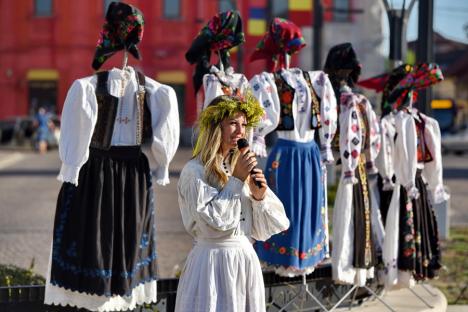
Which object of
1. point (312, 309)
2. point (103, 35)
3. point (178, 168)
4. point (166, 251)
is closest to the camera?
point (103, 35)

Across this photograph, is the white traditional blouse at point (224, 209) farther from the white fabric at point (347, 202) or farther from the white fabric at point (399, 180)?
the white fabric at point (399, 180)

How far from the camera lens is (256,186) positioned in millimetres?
4516

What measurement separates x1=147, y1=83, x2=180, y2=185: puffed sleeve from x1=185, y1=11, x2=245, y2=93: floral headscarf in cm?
99

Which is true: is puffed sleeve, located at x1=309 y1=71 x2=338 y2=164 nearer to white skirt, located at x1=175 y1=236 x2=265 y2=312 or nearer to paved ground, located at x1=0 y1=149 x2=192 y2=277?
white skirt, located at x1=175 y1=236 x2=265 y2=312

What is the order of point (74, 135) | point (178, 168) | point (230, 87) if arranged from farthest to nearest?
point (178, 168), point (230, 87), point (74, 135)

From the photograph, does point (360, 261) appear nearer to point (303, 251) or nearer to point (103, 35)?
point (303, 251)

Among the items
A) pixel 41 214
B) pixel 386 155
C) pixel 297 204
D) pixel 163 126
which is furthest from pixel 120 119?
pixel 41 214

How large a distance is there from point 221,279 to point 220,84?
6.66ft

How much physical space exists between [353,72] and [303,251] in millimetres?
1339

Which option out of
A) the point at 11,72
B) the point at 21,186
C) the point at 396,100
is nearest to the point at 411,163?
the point at 396,100

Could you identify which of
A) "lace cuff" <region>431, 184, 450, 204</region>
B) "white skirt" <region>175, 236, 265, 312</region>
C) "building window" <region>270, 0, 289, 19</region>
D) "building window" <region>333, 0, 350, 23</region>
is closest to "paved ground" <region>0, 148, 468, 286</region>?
"lace cuff" <region>431, 184, 450, 204</region>

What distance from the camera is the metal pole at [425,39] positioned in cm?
983

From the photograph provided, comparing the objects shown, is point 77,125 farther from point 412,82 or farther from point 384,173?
point 412,82

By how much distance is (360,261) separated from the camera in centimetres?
675
